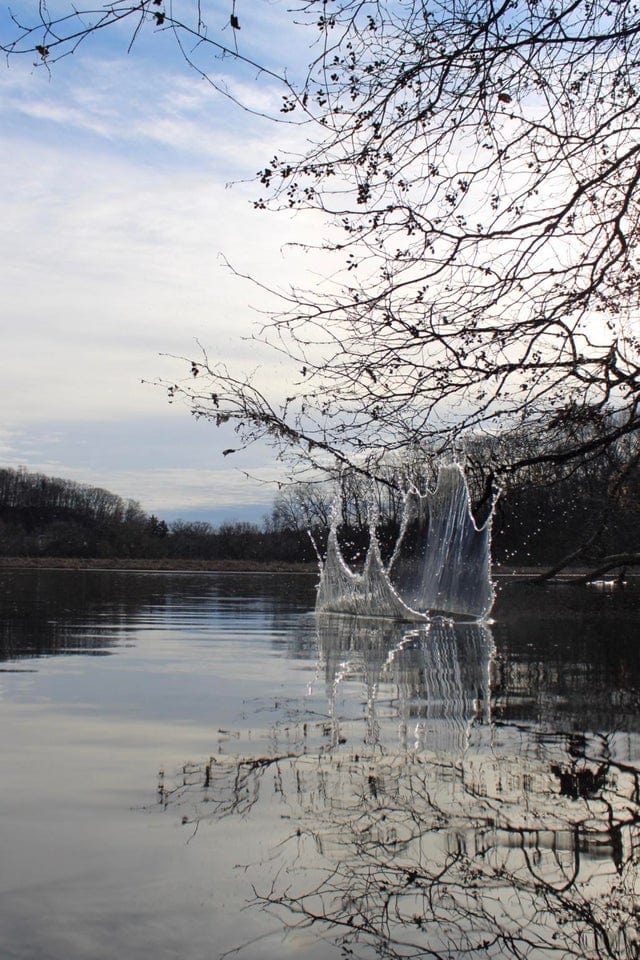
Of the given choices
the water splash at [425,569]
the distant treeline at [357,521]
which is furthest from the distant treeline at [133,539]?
the water splash at [425,569]

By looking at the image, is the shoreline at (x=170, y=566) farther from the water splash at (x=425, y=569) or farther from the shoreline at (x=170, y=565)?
the water splash at (x=425, y=569)

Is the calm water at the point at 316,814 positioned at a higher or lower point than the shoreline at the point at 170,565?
lower

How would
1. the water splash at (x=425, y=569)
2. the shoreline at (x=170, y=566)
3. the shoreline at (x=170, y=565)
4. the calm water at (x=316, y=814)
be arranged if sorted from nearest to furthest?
the calm water at (x=316, y=814) → the water splash at (x=425, y=569) → the shoreline at (x=170, y=566) → the shoreline at (x=170, y=565)

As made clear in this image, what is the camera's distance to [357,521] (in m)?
24.4

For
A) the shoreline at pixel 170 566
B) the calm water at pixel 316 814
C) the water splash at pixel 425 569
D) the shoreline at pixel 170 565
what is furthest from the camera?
the shoreline at pixel 170 565

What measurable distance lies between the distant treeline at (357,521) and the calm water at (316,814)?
6.67 feet

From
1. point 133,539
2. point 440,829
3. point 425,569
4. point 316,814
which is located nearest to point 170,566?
point 133,539

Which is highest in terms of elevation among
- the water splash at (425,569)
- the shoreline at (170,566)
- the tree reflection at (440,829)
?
the shoreline at (170,566)

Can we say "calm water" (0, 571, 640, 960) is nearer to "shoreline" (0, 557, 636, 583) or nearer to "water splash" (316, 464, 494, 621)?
"water splash" (316, 464, 494, 621)

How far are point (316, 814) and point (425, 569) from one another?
1991 cm

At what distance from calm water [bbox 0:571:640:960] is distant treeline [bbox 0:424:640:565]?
2.03m

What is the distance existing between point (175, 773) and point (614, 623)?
50.8ft

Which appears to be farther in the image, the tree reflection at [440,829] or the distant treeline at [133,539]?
the distant treeline at [133,539]

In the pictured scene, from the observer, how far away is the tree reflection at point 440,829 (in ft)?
12.0
